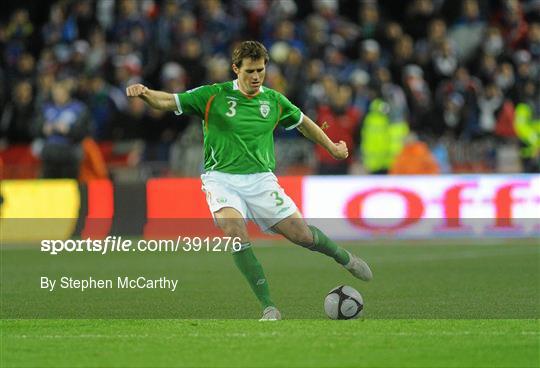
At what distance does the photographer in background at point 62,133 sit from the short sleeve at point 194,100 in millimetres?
9972

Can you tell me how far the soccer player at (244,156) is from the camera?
10414 mm

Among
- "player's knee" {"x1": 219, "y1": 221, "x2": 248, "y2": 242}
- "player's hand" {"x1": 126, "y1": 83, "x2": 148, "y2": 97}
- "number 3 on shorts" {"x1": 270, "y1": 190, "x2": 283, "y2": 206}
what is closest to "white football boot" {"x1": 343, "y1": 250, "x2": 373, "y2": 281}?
"number 3 on shorts" {"x1": 270, "y1": 190, "x2": 283, "y2": 206}

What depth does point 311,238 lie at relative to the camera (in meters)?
10.8

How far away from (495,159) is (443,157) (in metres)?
0.82

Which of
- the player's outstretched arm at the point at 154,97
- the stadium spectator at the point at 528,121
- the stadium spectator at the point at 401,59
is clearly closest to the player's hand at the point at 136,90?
the player's outstretched arm at the point at 154,97

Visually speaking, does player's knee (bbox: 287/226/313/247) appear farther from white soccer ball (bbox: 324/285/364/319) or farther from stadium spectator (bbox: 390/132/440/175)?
stadium spectator (bbox: 390/132/440/175)

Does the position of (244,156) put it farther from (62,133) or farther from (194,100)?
(62,133)

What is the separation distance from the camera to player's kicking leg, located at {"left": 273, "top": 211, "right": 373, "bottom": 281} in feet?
35.2

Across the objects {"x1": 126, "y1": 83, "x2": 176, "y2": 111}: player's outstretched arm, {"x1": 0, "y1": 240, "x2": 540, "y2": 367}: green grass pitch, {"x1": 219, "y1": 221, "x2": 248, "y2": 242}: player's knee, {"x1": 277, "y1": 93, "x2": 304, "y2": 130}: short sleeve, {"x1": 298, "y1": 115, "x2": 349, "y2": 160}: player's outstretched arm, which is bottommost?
{"x1": 0, "y1": 240, "x2": 540, "y2": 367}: green grass pitch

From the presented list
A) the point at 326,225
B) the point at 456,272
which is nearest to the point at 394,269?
the point at 456,272

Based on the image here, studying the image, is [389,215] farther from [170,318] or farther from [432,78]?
[170,318]

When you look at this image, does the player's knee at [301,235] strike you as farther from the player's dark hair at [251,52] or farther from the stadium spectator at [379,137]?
the stadium spectator at [379,137]

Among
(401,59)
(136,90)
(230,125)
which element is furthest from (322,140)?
(401,59)

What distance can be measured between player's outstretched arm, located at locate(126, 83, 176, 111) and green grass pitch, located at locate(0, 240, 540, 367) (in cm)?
162
